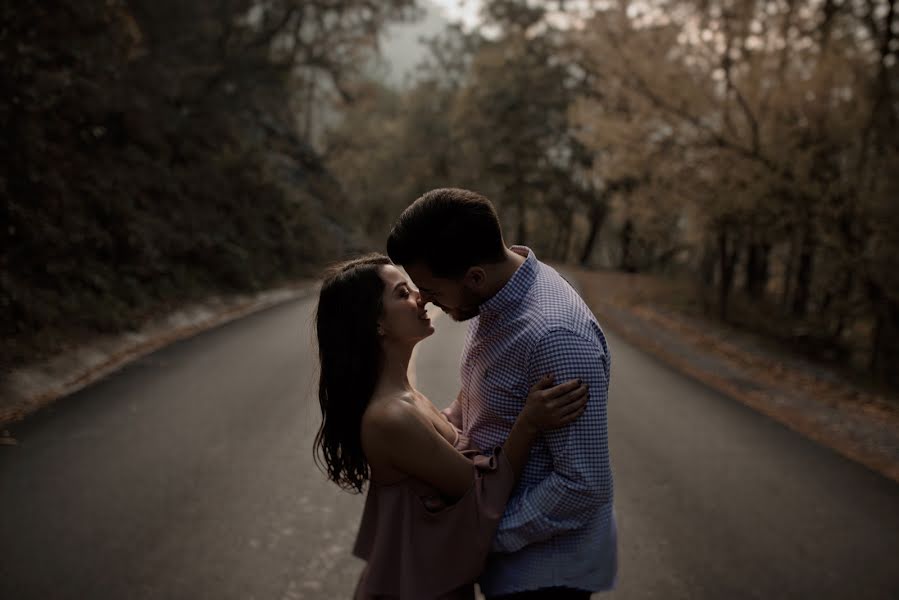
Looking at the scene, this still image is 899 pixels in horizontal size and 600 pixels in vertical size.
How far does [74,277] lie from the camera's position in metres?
11.4

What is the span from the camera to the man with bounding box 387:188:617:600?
2006 millimetres

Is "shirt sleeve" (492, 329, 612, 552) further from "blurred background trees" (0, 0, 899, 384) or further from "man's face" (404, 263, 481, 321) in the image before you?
"blurred background trees" (0, 0, 899, 384)

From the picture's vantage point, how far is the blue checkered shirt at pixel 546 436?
1999 mm

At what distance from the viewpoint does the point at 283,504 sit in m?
5.41

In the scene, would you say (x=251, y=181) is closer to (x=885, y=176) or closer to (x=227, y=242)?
(x=227, y=242)

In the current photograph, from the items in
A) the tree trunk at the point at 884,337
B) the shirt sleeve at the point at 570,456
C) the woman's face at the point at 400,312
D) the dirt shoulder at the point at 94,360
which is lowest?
the tree trunk at the point at 884,337

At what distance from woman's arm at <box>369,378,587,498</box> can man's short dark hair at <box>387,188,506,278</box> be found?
42 centimetres

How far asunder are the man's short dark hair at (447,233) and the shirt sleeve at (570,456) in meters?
0.33

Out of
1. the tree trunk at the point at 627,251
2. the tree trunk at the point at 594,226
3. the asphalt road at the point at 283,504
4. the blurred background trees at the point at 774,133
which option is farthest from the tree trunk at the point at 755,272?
the asphalt road at the point at 283,504

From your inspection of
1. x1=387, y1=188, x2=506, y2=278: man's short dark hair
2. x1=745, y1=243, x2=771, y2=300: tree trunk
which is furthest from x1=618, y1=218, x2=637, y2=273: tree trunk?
x1=387, y1=188, x2=506, y2=278: man's short dark hair

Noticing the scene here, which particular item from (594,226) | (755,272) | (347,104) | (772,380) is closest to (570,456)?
(772,380)

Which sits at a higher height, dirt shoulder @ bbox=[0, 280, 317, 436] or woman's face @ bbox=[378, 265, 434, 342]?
woman's face @ bbox=[378, 265, 434, 342]

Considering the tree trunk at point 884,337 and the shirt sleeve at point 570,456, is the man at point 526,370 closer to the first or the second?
the shirt sleeve at point 570,456

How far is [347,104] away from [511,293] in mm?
26189
